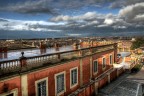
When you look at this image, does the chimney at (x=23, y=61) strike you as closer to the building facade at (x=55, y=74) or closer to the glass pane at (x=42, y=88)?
the building facade at (x=55, y=74)

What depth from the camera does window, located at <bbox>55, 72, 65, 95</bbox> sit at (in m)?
17.5

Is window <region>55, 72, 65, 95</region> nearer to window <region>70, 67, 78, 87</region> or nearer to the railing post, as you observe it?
window <region>70, 67, 78, 87</region>

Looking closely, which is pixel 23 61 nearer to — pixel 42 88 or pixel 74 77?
pixel 42 88

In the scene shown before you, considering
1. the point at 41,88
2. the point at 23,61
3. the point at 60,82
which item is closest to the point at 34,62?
the point at 23,61

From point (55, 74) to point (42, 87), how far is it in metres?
1.91

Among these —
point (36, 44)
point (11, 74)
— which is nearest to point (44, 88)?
point (11, 74)

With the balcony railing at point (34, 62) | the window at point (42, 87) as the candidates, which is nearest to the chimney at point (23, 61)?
the balcony railing at point (34, 62)

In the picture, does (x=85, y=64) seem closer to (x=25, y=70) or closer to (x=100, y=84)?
(x=100, y=84)

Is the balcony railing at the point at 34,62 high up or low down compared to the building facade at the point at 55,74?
up

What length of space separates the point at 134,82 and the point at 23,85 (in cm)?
1894

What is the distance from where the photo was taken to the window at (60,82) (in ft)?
57.3

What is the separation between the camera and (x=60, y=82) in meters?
17.9

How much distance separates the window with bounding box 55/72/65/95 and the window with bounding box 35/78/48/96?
153 centimetres

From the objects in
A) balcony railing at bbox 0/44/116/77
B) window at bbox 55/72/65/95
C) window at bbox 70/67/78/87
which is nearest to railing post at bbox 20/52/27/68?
balcony railing at bbox 0/44/116/77
